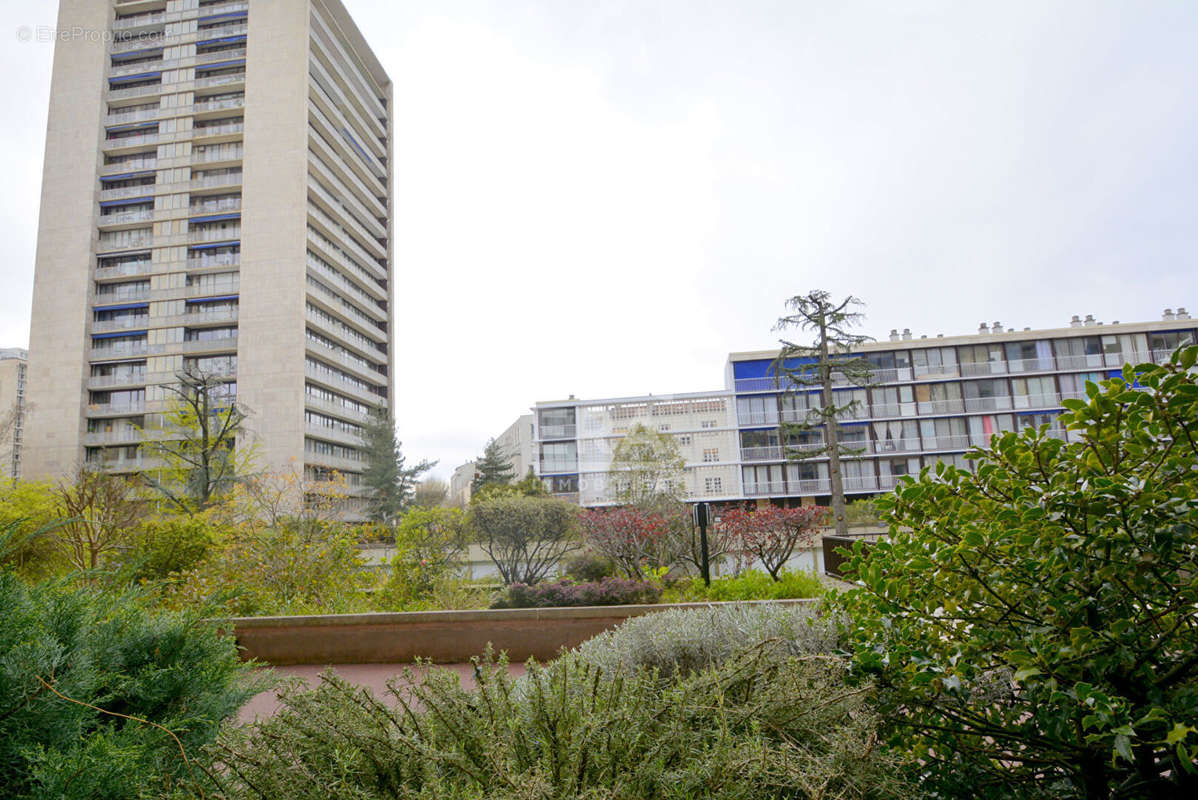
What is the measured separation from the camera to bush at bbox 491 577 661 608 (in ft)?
25.1

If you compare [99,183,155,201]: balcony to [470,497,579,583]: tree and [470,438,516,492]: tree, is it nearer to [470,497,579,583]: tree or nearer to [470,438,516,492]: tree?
[470,438,516,492]: tree

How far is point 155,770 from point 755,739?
5.19ft

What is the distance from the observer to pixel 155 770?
1.67 metres

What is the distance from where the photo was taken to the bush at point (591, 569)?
36.9ft

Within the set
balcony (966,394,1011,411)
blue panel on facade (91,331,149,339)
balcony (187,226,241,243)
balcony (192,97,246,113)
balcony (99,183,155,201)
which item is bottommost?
balcony (966,394,1011,411)

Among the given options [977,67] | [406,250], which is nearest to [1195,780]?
[977,67]

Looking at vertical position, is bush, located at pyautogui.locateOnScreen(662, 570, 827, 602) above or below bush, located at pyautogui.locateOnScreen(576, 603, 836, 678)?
below

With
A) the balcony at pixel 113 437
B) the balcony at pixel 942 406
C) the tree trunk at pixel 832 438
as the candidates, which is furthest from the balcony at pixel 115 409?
the balcony at pixel 942 406

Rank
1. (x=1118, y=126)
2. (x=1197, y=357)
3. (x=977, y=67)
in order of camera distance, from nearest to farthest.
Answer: (x=1197, y=357) < (x=977, y=67) < (x=1118, y=126)

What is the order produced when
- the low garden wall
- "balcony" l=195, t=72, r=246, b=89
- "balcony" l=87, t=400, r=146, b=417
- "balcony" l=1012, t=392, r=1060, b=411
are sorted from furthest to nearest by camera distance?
"balcony" l=195, t=72, r=246, b=89 → "balcony" l=87, t=400, r=146, b=417 → "balcony" l=1012, t=392, r=1060, b=411 → the low garden wall

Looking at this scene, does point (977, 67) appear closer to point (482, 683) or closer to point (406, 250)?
point (482, 683)

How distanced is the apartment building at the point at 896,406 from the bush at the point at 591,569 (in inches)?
925

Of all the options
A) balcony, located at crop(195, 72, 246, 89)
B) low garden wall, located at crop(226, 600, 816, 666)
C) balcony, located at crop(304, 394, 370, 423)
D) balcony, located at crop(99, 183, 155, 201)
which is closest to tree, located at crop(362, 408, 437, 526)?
balcony, located at crop(304, 394, 370, 423)

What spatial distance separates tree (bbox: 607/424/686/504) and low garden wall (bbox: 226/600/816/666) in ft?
74.5
